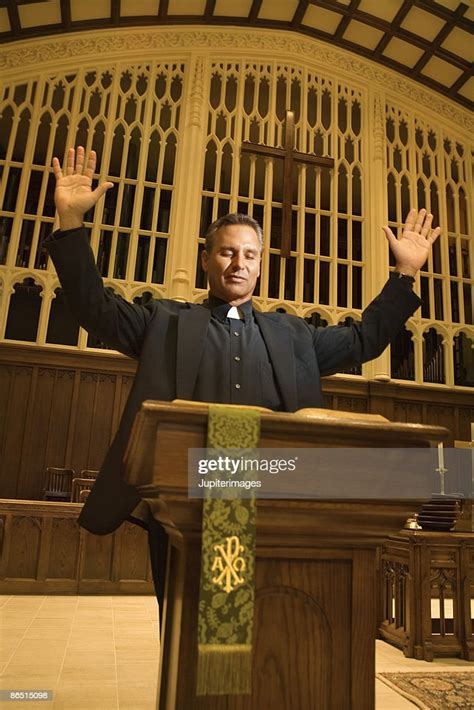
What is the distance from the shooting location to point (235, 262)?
5.56 feet

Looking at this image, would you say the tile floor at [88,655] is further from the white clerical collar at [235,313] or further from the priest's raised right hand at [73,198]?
the priest's raised right hand at [73,198]

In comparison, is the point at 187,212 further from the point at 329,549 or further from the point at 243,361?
the point at 329,549

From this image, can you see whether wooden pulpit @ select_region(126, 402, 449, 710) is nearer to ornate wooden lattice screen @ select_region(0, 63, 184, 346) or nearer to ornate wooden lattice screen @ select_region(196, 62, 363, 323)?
ornate wooden lattice screen @ select_region(0, 63, 184, 346)

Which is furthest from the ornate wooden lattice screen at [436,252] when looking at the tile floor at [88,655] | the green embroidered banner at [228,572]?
the green embroidered banner at [228,572]

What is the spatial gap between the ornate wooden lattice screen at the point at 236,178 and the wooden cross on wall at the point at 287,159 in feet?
1.03

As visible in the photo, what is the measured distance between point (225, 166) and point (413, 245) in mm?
7442

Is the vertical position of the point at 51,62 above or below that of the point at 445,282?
above

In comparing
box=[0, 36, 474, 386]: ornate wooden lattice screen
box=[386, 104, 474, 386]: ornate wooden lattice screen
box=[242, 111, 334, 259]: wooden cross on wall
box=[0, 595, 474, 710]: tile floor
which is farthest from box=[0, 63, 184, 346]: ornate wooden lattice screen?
box=[0, 595, 474, 710]: tile floor

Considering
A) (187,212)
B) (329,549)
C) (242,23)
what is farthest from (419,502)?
(242,23)

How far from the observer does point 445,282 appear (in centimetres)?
817

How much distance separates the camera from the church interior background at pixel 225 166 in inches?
275

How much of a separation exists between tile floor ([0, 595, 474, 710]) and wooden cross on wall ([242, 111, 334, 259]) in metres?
4.66

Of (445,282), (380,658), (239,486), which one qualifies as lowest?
(380,658)

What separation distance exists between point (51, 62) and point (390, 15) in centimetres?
458
